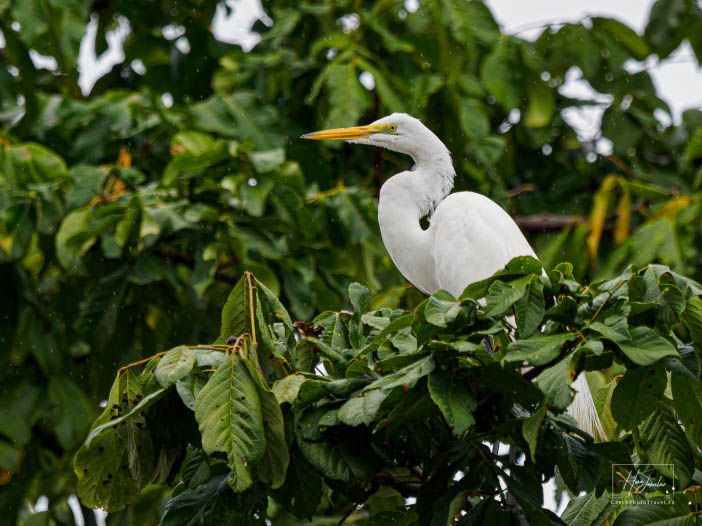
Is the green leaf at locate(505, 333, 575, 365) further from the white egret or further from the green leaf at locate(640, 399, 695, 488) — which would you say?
the white egret

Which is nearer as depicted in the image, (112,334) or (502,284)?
(502,284)

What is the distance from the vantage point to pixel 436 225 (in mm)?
3158

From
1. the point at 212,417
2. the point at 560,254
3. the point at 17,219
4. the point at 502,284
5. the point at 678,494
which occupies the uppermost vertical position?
the point at 502,284

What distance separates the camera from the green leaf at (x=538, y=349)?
1.63 metres

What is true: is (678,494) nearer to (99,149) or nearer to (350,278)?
(350,278)

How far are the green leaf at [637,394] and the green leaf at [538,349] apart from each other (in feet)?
0.57

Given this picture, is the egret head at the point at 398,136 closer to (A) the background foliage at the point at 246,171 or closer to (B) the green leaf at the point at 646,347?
(A) the background foliage at the point at 246,171

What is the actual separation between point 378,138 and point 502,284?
1674 mm

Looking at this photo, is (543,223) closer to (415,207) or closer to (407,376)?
(415,207)

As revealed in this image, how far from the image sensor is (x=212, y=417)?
5.49 ft

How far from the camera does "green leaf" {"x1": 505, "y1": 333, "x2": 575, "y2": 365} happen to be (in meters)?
1.63

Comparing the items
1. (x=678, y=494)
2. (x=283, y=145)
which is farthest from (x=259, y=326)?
(x=283, y=145)

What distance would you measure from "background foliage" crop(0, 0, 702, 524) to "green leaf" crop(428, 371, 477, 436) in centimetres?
158

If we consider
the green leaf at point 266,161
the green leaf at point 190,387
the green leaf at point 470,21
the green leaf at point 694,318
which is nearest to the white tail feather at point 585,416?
the green leaf at point 694,318
